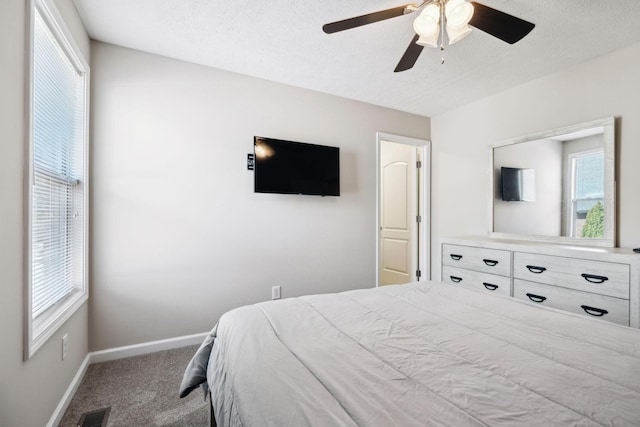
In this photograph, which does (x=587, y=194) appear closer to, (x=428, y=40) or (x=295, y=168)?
(x=428, y=40)

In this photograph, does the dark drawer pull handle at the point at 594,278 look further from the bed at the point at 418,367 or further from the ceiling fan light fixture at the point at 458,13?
the ceiling fan light fixture at the point at 458,13

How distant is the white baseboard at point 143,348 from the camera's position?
2.24m

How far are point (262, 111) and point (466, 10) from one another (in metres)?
1.90

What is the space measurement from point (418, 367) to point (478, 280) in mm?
2197

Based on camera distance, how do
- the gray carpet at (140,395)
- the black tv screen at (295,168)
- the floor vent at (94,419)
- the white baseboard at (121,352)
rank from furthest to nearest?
the black tv screen at (295,168)
the white baseboard at (121,352)
the gray carpet at (140,395)
the floor vent at (94,419)

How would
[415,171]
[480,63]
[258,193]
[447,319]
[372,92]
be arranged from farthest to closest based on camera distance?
[415,171] → [372,92] → [258,193] → [480,63] → [447,319]

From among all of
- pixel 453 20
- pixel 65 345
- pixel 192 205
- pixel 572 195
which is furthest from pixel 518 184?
pixel 65 345

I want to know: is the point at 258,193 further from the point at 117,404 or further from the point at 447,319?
the point at 447,319

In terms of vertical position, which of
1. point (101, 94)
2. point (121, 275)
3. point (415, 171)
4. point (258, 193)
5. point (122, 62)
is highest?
point (122, 62)

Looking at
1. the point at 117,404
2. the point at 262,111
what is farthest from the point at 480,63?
the point at 117,404

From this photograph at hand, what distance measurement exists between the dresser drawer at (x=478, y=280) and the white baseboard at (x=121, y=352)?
2445mm

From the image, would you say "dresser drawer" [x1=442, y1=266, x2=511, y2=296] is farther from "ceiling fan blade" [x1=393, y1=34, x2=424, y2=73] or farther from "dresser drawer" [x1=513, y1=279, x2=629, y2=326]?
"ceiling fan blade" [x1=393, y1=34, x2=424, y2=73]

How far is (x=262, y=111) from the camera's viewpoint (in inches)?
111

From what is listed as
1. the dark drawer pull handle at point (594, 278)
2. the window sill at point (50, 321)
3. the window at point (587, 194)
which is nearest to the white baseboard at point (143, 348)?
the window sill at point (50, 321)
